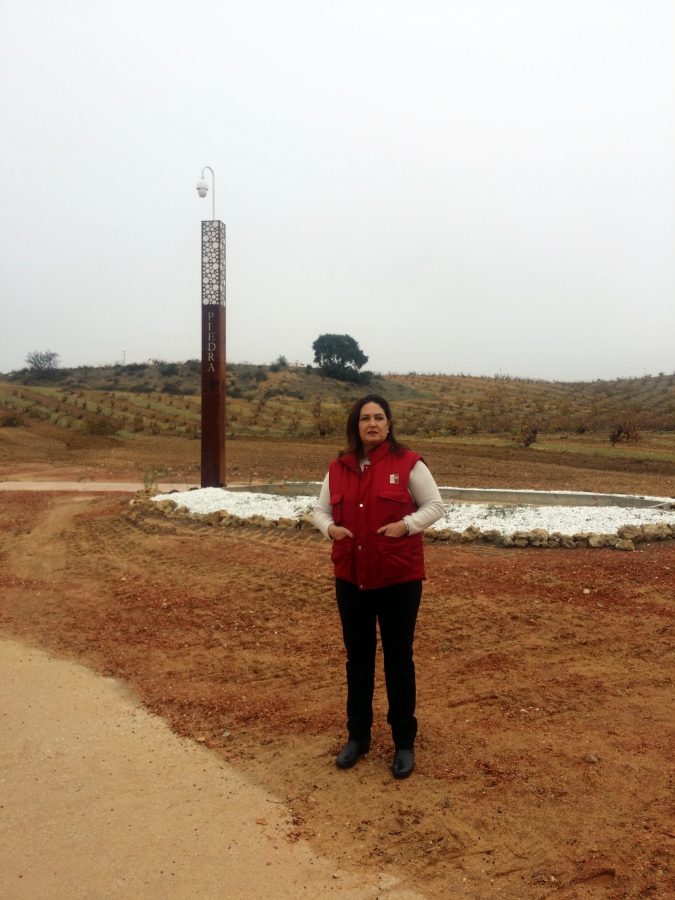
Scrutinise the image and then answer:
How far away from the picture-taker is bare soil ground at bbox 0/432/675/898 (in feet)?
10.1

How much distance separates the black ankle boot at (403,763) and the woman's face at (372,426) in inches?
58.8

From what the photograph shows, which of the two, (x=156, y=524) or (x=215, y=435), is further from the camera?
(x=215, y=435)

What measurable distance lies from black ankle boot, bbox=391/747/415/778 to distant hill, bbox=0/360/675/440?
21.7m

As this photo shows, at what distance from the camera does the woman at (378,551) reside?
3488 mm

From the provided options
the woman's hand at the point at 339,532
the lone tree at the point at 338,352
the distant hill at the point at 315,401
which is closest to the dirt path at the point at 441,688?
the woman's hand at the point at 339,532

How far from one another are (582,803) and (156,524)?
724cm

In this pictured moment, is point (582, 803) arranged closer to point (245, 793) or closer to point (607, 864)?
point (607, 864)

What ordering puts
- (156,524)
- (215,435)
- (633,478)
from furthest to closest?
1. (633,478)
2. (215,435)
3. (156,524)

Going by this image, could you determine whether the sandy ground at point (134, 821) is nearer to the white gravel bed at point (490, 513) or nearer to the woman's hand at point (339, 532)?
the woman's hand at point (339, 532)

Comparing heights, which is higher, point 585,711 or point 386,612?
point 386,612

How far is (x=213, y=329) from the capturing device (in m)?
12.4

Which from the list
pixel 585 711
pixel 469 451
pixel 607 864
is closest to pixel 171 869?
pixel 607 864

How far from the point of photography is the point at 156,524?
31.9 feet

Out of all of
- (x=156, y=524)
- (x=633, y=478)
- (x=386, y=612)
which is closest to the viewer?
(x=386, y=612)
